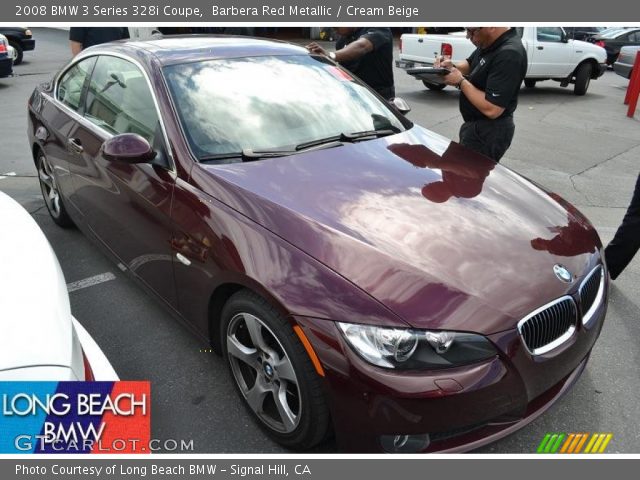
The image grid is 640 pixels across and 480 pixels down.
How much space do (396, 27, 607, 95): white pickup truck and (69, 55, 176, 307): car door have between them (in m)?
9.34

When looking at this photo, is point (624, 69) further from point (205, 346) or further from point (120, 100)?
point (205, 346)

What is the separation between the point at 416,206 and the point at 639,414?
4.81 feet

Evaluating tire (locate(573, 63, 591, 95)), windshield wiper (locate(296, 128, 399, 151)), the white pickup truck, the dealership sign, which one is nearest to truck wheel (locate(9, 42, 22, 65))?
the white pickup truck

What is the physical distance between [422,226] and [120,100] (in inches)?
81.2

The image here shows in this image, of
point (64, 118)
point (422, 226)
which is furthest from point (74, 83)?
point (422, 226)

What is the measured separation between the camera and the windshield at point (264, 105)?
2682 mm

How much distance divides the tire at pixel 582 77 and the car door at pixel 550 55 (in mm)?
280

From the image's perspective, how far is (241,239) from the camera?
2186 mm

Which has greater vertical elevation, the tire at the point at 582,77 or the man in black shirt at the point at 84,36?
the man in black shirt at the point at 84,36

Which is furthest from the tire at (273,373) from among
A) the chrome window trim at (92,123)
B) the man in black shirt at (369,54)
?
the man in black shirt at (369,54)

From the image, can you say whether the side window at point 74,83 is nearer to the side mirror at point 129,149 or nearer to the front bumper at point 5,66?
the side mirror at point 129,149

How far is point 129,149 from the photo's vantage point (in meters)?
2.57

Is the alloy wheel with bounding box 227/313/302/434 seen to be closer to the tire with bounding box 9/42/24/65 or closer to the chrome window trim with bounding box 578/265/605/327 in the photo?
the chrome window trim with bounding box 578/265/605/327

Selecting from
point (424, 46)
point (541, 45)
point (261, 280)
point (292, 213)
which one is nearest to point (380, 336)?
point (261, 280)
